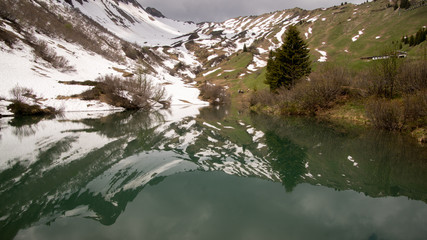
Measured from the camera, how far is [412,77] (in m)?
19.0

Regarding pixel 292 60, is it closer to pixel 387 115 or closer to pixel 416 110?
pixel 387 115

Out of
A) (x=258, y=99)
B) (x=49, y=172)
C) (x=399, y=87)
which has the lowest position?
(x=258, y=99)

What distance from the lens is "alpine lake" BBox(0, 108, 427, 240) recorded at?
14.9ft

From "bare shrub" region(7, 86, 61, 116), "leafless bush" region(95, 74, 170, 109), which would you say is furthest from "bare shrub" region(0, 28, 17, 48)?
"bare shrub" region(7, 86, 61, 116)

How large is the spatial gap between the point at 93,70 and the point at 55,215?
6815 centimetres

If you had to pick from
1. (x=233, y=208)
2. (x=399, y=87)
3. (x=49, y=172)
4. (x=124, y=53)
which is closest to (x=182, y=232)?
(x=233, y=208)

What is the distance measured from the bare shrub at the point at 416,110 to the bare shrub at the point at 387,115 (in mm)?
510

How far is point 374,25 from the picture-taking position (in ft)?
353

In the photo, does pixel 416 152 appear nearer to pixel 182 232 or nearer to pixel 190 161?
pixel 190 161

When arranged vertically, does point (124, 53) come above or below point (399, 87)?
above

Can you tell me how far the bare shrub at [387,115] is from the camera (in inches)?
645

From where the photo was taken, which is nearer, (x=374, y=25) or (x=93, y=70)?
(x=93, y=70)

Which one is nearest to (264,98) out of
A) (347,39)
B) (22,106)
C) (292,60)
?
(292,60)

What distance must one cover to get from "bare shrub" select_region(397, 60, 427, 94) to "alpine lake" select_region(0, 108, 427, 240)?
11821mm
